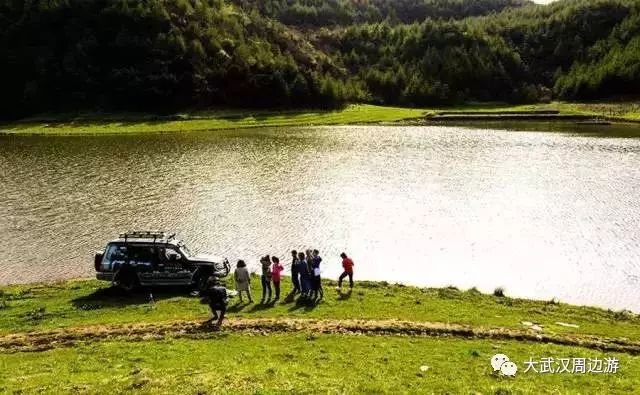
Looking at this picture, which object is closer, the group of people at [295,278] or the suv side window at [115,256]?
the group of people at [295,278]

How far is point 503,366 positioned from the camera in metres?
18.5

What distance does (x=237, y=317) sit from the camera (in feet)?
82.9

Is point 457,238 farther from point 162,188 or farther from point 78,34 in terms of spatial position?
point 78,34

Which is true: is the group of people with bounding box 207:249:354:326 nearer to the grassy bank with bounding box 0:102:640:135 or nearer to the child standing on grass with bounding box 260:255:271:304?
the child standing on grass with bounding box 260:255:271:304

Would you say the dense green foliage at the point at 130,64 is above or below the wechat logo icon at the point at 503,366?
above

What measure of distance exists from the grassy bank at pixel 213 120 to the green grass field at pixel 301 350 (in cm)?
10480

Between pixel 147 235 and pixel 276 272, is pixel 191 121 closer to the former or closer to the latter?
pixel 147 235

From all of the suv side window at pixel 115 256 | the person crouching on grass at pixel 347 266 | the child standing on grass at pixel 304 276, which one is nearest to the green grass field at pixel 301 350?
the person crouching on grass at pixel 347 266

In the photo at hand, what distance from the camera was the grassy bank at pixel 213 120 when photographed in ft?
431

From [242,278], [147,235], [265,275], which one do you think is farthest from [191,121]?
[242,278]

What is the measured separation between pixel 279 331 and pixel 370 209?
29.3 metres

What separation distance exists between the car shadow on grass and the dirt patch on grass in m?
3.84

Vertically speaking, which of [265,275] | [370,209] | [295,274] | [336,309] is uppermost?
[265,275]

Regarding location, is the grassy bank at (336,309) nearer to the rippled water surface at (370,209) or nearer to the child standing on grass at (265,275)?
the child standing on grass at (265,275)
